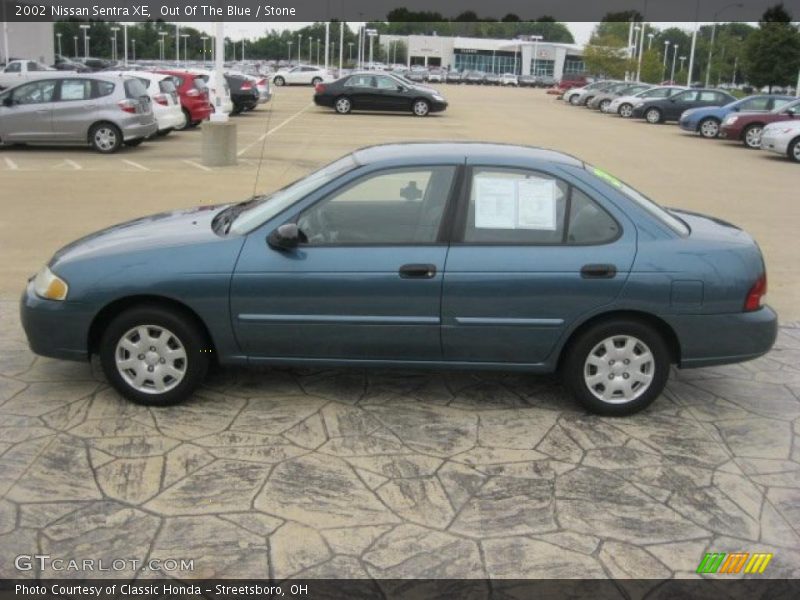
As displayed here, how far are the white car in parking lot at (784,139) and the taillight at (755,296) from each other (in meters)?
17.1

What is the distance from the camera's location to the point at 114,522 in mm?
3689

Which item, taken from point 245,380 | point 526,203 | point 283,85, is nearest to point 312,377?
point 245,380

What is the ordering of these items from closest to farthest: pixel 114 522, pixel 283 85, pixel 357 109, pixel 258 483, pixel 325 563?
pixel 325 563
pixel 114 522
pixel 258 483
pixel 357 109
pixel 283 85

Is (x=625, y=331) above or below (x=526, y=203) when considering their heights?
below

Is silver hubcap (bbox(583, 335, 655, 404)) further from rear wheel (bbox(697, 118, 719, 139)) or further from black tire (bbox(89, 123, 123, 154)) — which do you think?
rear wheel (bbox(697, 118, 719, 139))

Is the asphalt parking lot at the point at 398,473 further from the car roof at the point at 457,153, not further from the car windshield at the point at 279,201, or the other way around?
the car roof at the point at 457,153

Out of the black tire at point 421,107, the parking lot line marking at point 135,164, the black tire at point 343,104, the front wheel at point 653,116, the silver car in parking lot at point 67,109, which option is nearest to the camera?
the parking lot line marking at point 135,164

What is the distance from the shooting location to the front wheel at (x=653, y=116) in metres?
33.3

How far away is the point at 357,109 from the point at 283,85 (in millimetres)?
25636

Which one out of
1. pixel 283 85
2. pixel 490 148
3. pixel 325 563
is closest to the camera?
pixel 325 563

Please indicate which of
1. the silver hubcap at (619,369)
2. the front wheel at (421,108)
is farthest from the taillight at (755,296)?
the front wheel at (421,108)

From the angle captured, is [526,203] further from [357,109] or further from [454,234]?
[357,109]

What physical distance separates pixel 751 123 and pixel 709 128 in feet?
10.2

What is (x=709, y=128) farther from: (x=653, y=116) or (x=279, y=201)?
(x=279, y=201)
